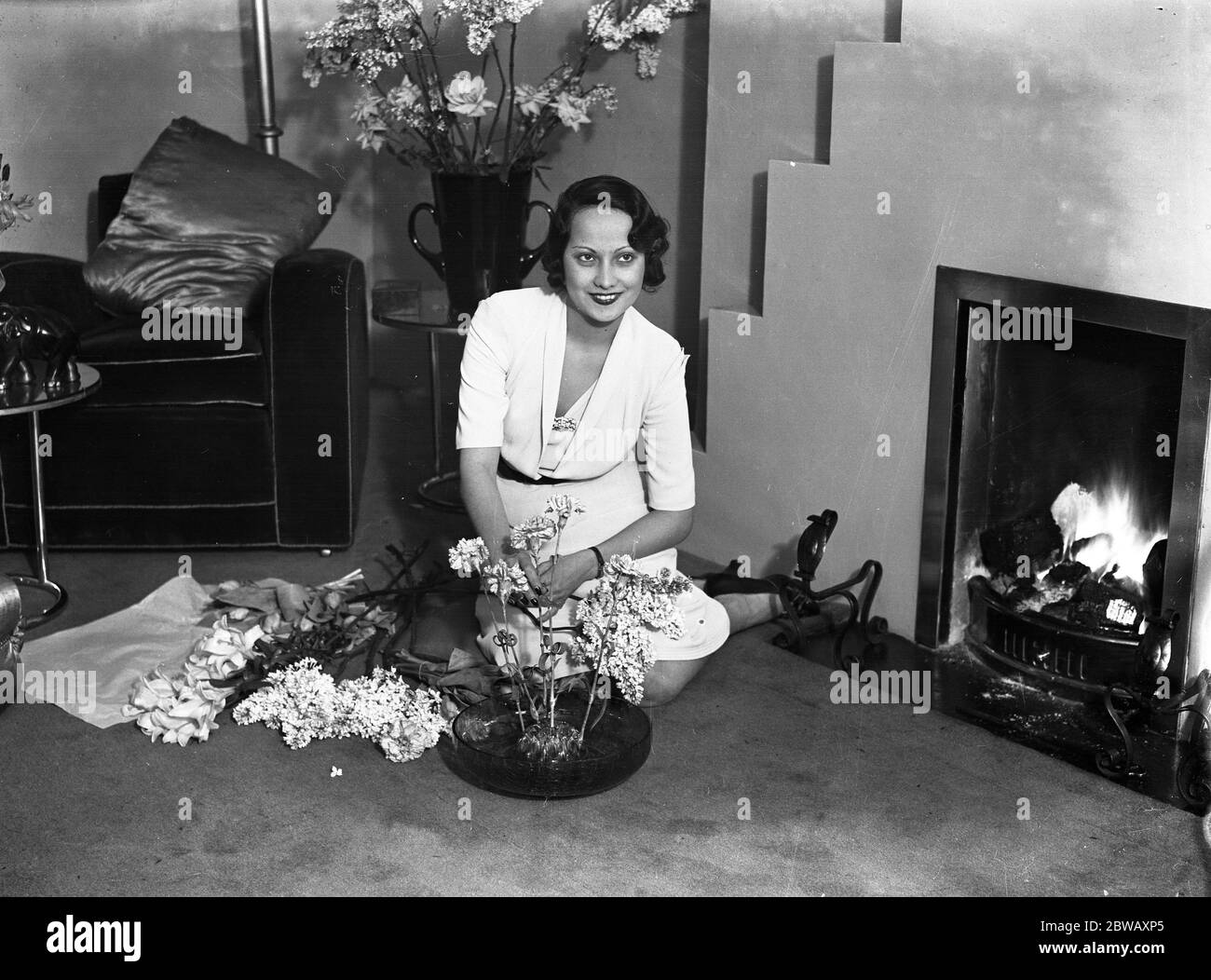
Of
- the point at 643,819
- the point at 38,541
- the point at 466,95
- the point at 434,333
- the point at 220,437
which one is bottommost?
the point at 643,819

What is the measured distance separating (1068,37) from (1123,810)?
1253 millimetres

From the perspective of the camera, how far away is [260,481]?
10.7 ft

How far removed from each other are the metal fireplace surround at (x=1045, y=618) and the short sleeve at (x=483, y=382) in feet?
2.84

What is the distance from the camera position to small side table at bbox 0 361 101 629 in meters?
2.79

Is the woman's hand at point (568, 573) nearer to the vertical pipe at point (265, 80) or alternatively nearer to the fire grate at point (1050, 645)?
the fire grate at point (1050, 645)

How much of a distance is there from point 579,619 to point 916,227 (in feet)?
3.51

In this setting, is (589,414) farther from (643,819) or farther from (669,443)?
(643,819)

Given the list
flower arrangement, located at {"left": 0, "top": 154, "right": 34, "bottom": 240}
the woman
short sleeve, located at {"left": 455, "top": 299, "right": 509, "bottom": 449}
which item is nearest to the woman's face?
the woman

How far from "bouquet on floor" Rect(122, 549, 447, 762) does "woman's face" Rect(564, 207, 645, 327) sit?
2.37 feet

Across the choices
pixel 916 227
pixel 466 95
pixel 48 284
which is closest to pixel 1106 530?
pixel 916 227

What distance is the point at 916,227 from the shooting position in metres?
2.72

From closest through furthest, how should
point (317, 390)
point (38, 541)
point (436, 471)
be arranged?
1. point (38, 541)
2. point (317, 390)
3. point (436, 471)

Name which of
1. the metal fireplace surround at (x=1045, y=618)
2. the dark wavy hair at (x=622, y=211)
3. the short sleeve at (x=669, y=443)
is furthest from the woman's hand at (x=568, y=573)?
the metal fireplace surround at (x=1045, y=618)

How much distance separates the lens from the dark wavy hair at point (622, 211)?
2.33 metres
